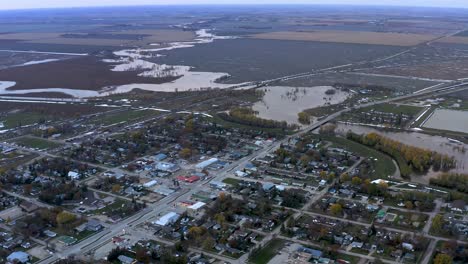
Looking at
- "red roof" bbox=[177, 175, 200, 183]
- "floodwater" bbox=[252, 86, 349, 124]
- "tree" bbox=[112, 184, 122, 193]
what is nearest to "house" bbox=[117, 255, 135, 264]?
"tree" bbox=[112, 184, 122, 193]

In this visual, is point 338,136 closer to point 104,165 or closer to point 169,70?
point 104,165

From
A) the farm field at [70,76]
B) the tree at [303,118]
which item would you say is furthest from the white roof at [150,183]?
the farm field at [70,76]

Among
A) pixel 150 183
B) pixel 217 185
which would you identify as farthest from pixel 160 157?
pixel 217 185

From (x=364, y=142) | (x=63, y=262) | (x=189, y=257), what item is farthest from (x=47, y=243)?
(x=364, y=142)

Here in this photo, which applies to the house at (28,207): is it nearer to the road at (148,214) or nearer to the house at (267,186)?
the road at (148,214)

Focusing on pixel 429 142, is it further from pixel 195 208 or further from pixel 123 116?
pixel 123 116

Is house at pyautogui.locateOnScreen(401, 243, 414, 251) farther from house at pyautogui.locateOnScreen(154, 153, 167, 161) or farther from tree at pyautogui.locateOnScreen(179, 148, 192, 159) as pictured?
house at pyautogui.locateOnScreen(154, 153, 167, 161)
